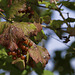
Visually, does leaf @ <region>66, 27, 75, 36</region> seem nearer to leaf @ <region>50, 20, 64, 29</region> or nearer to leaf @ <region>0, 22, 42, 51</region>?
leaf @ <region>50, 20, 64, 29</region>

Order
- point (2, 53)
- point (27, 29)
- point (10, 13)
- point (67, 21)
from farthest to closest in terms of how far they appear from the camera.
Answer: point (67, 21)
point (2, 53)
point (10, 13)
point (27, 29)

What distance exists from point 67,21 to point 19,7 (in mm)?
851

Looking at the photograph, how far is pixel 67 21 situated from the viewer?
2680 millimetres

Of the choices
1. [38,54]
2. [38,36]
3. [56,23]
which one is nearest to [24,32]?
[38,54]

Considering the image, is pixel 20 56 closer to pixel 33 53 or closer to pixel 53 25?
pixel 33 53

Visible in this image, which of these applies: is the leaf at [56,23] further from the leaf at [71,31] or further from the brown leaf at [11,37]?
the brown leaf at [11,37]

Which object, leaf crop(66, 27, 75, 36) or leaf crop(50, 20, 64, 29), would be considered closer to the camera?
leaf crop(66, 27, 75, 36)

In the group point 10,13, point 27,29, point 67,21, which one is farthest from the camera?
point 67,21

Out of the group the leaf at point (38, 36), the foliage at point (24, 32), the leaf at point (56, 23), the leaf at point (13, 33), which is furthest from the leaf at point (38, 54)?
the leaf at point (56, 23)

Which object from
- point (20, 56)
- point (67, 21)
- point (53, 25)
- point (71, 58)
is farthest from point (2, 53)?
point (71, 58)

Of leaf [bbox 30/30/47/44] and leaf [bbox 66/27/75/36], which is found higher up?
leaf [bbox 66/27/75/36]

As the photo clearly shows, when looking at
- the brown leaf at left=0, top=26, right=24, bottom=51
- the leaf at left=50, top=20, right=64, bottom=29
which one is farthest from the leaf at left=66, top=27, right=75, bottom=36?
the brown leaf at left=0, top=26, right=24, bottom=51

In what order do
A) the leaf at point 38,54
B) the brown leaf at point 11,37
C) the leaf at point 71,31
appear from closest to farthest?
the brown leaf at point 11,37 → the leaf at point 38,54 → the leaf at point 71,31

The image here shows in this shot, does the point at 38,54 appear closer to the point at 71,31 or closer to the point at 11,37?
the point at 11,37
